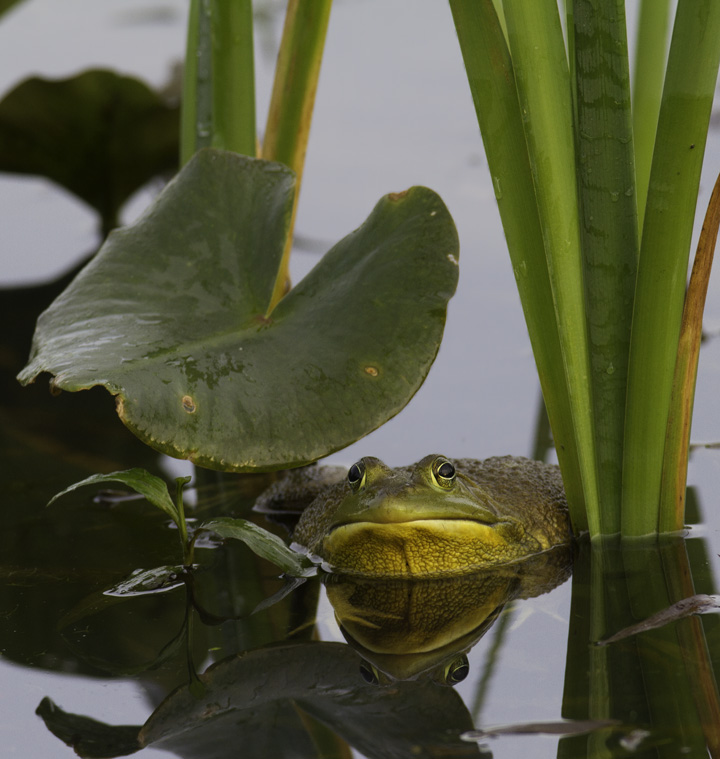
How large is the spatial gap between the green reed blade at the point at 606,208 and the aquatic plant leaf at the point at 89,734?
2.95ft

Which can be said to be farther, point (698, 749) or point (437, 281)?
point (437, 281)

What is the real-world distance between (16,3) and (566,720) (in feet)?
9.28

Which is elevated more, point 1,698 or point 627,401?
point 627,401

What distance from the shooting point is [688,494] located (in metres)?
2.01

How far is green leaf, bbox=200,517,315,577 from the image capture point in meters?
1.69

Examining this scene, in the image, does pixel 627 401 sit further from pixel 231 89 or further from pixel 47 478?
pixel 47 478

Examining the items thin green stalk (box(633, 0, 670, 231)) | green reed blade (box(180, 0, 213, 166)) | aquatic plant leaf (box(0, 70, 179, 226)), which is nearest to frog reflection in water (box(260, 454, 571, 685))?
thin green stalk (box(633, 0, 670, 231))

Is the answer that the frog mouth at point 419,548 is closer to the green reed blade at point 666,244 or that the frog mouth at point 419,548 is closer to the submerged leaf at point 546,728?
the green reed blade at point 666,244

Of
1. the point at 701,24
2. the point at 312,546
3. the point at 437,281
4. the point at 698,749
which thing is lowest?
the point at 698,749

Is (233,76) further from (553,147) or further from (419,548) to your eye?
(419,548)

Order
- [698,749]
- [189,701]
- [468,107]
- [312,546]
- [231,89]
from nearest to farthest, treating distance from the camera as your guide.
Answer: [698,749]
[189,701]
[312,546]
[231,89]
[468,107]

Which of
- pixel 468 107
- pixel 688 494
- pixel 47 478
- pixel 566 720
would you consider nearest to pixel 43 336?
pixel 47 478

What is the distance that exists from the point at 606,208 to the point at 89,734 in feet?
3.55

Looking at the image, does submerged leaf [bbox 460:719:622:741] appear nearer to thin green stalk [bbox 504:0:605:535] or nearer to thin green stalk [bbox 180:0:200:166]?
thin green stalk [bbox 504:0:605:535]
